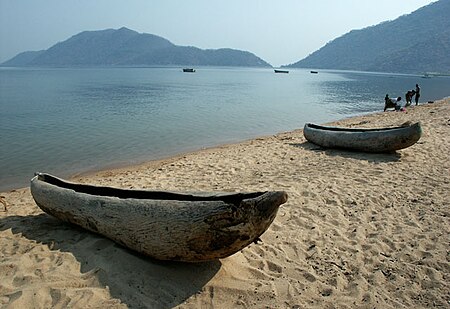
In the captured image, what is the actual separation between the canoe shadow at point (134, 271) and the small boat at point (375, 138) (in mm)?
7693

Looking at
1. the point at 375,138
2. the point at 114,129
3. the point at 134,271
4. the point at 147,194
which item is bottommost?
the point at 114,129

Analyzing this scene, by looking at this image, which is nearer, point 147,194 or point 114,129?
point 147,194

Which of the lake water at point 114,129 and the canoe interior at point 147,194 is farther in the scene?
the lake water at point 114,129

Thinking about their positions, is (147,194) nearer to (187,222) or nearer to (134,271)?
(134,271)

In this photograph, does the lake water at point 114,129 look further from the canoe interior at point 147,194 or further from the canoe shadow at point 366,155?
the canoe shadow at point 366,155

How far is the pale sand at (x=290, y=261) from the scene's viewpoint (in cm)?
374

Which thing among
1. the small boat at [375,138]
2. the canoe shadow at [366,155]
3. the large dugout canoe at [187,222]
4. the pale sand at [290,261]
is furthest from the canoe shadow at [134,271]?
the small boat at [375,138]

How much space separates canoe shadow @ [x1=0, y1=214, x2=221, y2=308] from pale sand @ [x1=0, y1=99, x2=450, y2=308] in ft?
0.04

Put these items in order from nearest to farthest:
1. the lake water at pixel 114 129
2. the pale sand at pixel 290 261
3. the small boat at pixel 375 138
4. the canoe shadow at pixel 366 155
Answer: the pale sand at pixel 290 261
the canoe shadow at pixel 366 155
the small boat at pixel 375 138
the lake water at pixel 114 129

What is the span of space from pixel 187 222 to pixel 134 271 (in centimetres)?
99

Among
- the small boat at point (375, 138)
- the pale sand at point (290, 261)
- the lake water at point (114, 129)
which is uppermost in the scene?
the small boat at point (375, 138)

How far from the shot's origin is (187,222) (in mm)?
3779

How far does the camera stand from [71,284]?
3834mm

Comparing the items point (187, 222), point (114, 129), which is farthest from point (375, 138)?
point (114, 129)
